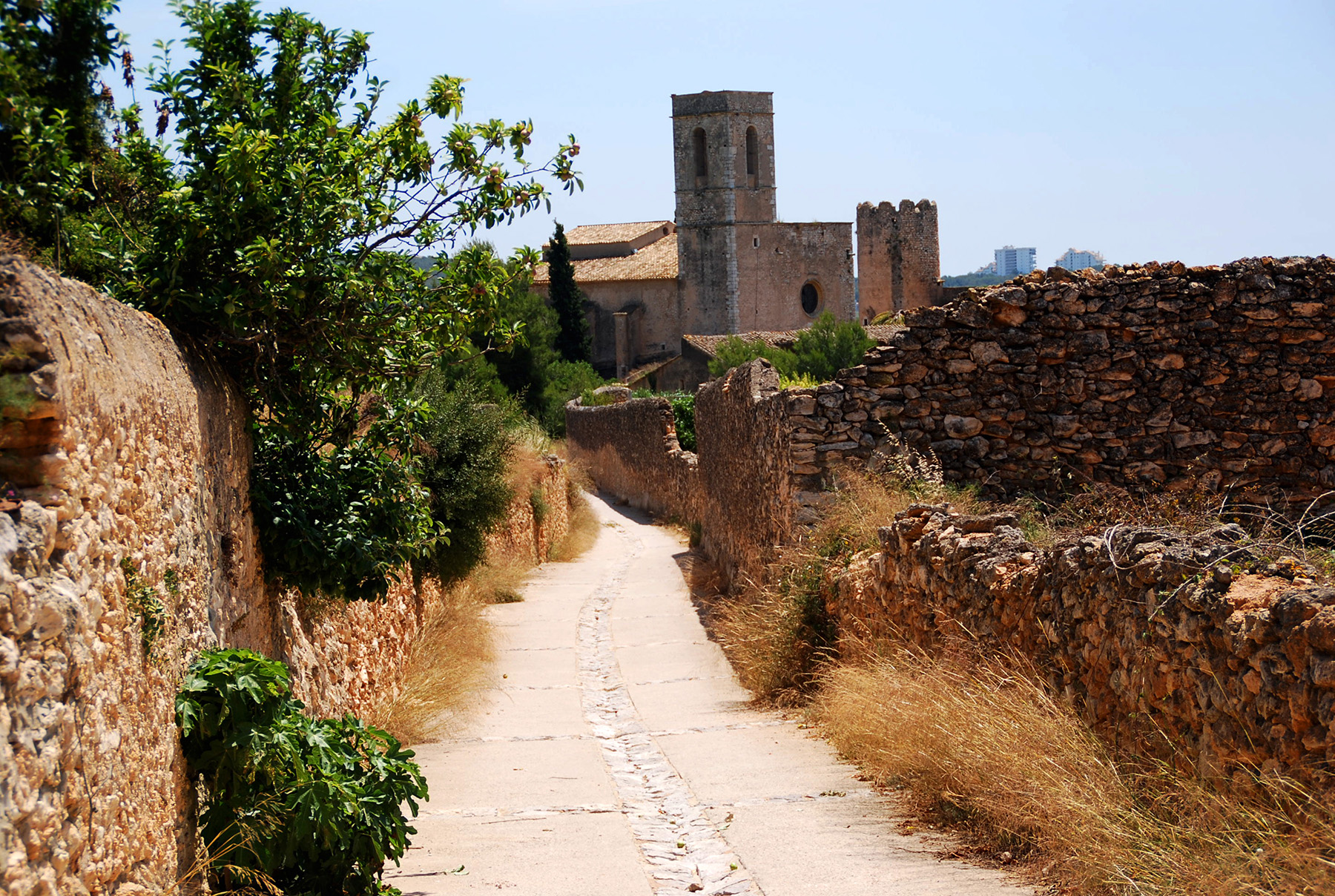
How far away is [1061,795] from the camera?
14.6 ft

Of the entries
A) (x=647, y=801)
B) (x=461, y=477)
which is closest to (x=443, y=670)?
(x=461, y=477)

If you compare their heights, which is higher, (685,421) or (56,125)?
(56,125)

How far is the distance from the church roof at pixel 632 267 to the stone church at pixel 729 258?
110mm

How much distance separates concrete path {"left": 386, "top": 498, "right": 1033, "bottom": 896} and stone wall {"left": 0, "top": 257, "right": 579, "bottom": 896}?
155 cm

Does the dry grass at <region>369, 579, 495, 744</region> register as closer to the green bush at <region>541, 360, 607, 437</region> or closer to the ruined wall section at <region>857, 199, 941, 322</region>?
the green bush at <region>541, 360, 607, 437</region>

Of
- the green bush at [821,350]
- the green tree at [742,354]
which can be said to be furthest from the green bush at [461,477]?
the green tree at [742,354]

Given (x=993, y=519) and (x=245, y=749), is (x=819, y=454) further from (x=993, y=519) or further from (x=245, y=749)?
(x=245, y=749)

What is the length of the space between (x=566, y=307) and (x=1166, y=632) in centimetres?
5190

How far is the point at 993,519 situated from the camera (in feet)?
23.3

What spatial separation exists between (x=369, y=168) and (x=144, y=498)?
242cm

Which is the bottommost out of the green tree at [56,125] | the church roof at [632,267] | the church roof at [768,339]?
the green tree at [56,125]

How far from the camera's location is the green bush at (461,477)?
1195 cm

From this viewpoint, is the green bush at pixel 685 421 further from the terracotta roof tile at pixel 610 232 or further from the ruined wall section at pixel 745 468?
the terracotta roof tile at pixel 610 232

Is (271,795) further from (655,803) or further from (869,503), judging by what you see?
(869,503)
